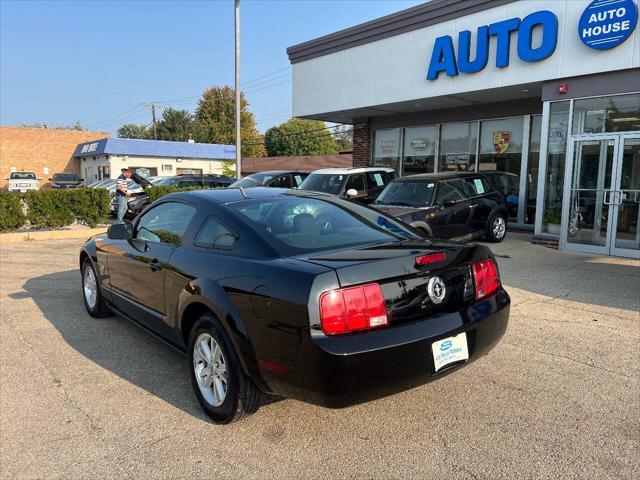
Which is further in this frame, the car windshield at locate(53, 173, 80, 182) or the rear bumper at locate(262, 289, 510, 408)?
the car windshield at locate(53, 173, 80, 182)

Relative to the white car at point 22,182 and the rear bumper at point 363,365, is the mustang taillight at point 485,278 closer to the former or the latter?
the rear bumper at point 363,365

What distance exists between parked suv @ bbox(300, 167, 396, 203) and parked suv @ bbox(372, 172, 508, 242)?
143cm

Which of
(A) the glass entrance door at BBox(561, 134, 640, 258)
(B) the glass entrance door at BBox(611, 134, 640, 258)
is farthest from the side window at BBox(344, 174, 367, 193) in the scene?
(B) the glass entrance door at BBox(611, 134, 640, 258)

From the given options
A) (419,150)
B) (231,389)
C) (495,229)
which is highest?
(419,150)

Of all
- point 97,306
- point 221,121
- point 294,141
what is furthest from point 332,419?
point 294,141

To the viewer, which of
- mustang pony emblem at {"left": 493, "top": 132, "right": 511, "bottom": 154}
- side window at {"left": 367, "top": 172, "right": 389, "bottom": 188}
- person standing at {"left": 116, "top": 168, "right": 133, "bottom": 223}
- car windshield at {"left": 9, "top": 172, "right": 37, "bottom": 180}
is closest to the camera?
side window at {"left": 367, "top": 172, "right": 389, "bottom": 188}

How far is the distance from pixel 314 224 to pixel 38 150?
4401 centimetres

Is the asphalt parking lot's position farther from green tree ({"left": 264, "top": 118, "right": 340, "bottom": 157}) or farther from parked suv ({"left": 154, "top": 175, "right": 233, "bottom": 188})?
green tree ({"left": 264, "top": 118, "right": 340, "bottom": 157})

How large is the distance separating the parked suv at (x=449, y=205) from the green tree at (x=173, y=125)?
79.5m

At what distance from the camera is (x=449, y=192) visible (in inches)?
384

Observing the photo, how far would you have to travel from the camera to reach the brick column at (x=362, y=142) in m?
16.6

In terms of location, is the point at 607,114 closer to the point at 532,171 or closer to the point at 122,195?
the point at 532,171

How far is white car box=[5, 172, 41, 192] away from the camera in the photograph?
31469 millimetres

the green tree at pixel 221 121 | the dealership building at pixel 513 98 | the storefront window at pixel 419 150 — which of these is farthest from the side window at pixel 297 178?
the green tree at pixel 221 121
